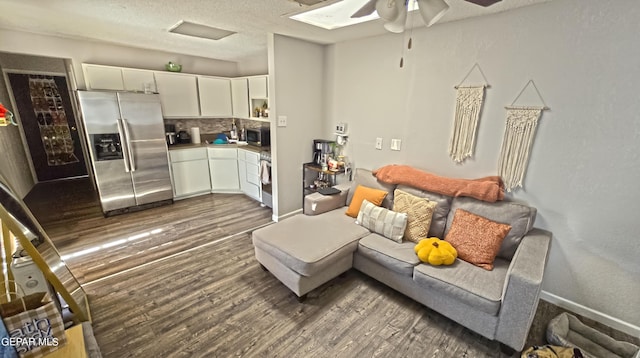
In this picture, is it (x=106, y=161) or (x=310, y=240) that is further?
(x=106, y=161)

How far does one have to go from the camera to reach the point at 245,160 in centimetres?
456

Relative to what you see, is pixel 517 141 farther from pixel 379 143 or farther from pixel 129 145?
pixel 129 145

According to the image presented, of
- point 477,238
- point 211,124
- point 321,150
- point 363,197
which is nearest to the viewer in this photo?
point 477,238

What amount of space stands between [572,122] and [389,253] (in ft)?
5.67

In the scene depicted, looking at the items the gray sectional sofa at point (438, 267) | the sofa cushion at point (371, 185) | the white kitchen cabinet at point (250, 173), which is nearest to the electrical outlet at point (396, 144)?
the sofa cushion at point (371, 185)

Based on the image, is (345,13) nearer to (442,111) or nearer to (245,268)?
(442,111)

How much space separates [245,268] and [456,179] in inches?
90.9

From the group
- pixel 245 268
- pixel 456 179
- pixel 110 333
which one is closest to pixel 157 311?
pixel 110 333

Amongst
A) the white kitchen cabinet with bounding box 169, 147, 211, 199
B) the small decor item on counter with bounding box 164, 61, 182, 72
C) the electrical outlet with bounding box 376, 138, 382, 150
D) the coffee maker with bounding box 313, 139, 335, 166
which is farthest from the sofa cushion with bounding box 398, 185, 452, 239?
the small decor item on counter with bounding box 164, 61, 182, 72

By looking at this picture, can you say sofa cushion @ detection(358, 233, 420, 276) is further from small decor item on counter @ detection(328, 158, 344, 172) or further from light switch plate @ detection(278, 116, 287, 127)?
light switch plate @ detection(278, 116, 287, 127)

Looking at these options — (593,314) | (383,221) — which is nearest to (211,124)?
(383,221)

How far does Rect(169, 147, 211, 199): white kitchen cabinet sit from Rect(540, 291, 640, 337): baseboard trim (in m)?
4.82

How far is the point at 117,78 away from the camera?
12.7ft

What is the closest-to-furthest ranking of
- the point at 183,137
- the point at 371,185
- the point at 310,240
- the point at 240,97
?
the point at 310,240 → the point at 371,185 → the point at 183,137 → the point at 240,97
